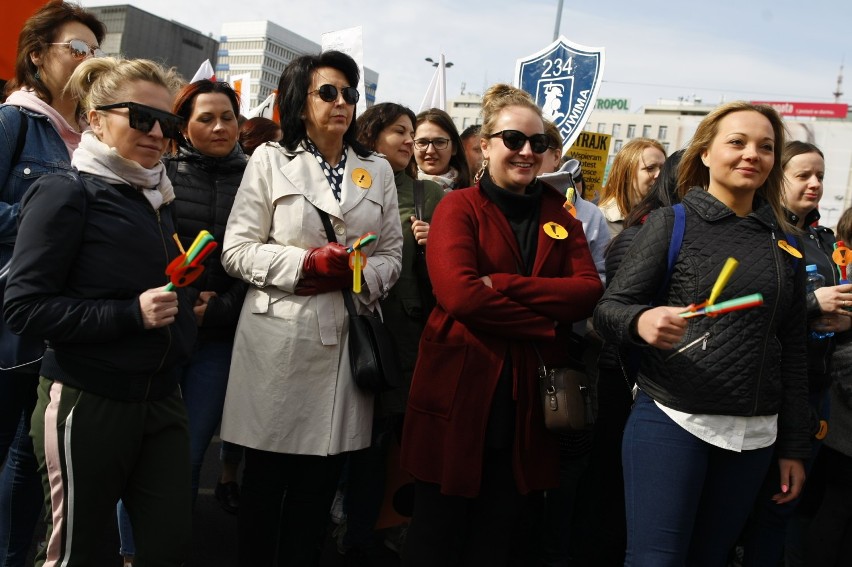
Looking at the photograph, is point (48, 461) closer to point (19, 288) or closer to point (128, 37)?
point (19, 288)

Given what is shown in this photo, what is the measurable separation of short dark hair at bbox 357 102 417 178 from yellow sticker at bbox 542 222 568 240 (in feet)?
5.10

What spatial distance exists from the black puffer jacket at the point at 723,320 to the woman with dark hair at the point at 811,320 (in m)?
0.35

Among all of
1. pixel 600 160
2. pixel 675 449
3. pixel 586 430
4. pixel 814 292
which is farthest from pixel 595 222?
pixel 600 160

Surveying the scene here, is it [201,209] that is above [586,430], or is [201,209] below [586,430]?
above

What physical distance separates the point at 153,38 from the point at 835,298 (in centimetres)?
3649

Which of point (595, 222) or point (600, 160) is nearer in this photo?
point (595, 222)

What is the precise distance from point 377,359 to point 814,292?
6.45 ft

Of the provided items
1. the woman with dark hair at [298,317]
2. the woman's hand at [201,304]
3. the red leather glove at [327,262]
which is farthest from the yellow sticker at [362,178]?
the woman's hand at [201,304]

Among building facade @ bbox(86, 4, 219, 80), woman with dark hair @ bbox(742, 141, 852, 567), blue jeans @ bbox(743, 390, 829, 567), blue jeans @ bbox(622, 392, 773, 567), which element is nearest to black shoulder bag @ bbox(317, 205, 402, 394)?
blue jeans @ bbox(622, 392, 773, 567)

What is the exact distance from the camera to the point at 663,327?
7.48 feet

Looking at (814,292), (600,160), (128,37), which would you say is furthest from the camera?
(128,37)

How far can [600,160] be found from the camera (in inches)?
340

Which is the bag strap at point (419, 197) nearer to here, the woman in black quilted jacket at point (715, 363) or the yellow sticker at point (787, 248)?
the woman in black quilted jacket at point (715, 363)

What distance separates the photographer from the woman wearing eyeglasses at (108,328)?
A: 2281 mm
